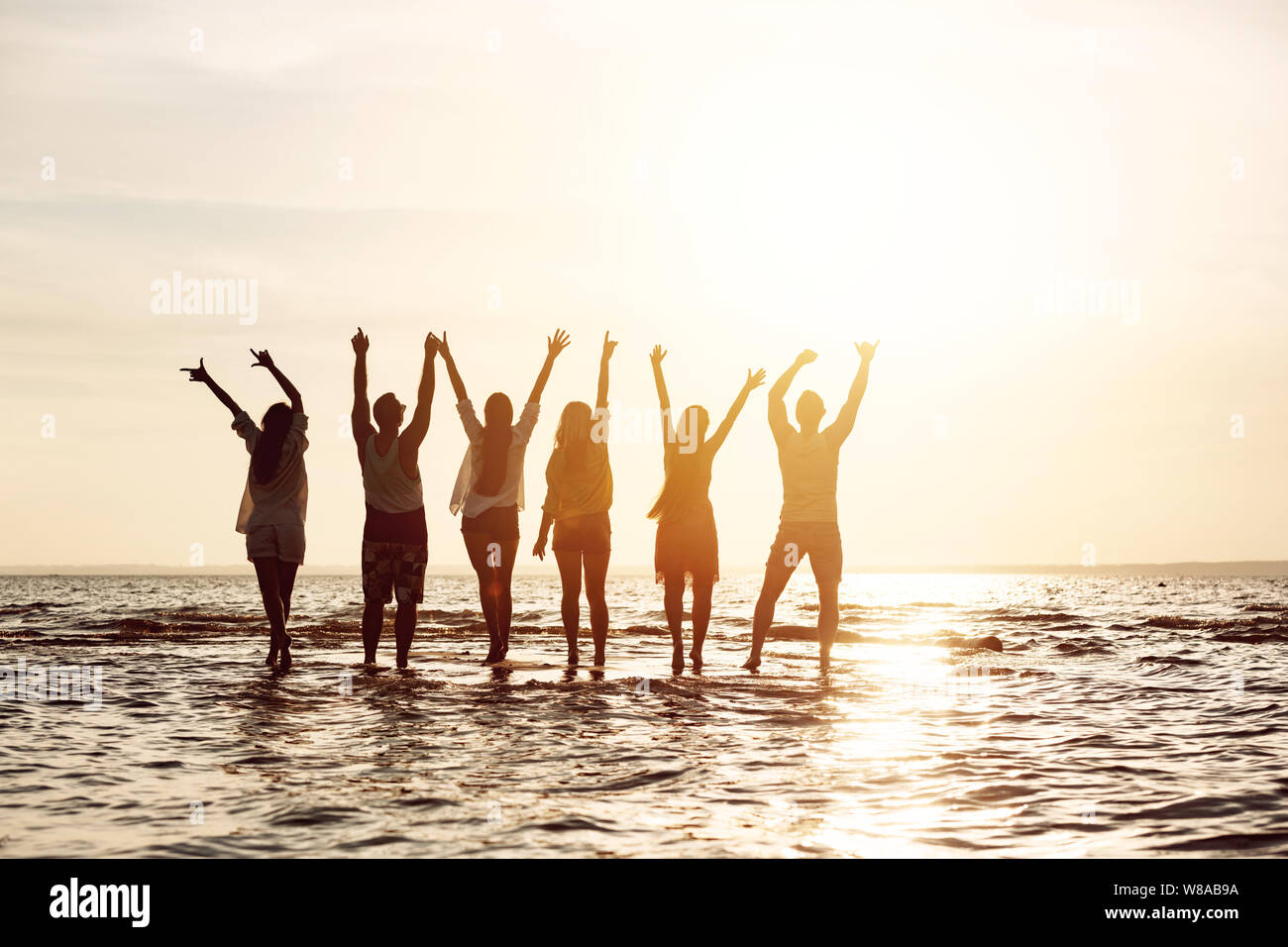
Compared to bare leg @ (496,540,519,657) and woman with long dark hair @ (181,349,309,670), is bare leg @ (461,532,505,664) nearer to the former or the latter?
bare leg @ (496,540,519,657)

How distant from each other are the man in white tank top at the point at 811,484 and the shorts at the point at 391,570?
3584mm

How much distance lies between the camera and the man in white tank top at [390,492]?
10156 mm

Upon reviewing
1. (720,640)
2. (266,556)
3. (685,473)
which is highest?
(685,473)

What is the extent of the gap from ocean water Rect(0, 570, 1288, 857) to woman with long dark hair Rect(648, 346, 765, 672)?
992mm

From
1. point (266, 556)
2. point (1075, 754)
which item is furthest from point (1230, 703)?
point (266, 556)

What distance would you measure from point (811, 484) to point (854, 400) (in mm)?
976

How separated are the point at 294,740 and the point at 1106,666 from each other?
10.3 m

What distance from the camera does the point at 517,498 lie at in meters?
10.6

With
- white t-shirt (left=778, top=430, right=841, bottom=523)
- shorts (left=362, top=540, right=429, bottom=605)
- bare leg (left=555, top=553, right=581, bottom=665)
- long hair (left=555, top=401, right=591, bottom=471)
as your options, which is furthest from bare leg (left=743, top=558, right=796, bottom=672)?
shorts (left=362, top=540, right=429, bottom=605)

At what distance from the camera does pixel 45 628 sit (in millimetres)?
18969

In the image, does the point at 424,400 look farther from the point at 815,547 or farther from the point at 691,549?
the point at 815,547

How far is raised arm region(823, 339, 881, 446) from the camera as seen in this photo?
10.8 metres
